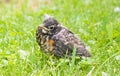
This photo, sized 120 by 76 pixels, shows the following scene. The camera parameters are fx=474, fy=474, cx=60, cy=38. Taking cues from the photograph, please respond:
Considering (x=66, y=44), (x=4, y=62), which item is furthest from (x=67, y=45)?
(x=4, y=62)

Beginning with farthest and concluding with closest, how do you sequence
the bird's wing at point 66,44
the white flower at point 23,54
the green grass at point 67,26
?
1. the white flower at point 23,54
2. the bird's wing at point 66,44
3. the green grass at point 67,26

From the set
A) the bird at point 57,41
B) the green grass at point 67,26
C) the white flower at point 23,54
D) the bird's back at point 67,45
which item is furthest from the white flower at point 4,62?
the bird's back at point 67,45

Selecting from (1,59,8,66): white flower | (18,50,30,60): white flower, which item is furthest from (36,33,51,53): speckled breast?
(1,59,8,66): white flower

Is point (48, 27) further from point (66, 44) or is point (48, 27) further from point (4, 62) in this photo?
point (4, 62)

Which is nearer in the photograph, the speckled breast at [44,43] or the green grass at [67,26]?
the green grass at [67,26]

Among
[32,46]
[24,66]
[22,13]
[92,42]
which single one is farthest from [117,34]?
[22,13]

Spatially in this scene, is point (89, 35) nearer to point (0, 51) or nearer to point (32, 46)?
point (32, 46)

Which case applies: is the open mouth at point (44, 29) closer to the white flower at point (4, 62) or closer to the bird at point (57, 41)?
the bird at point (57, 41)
